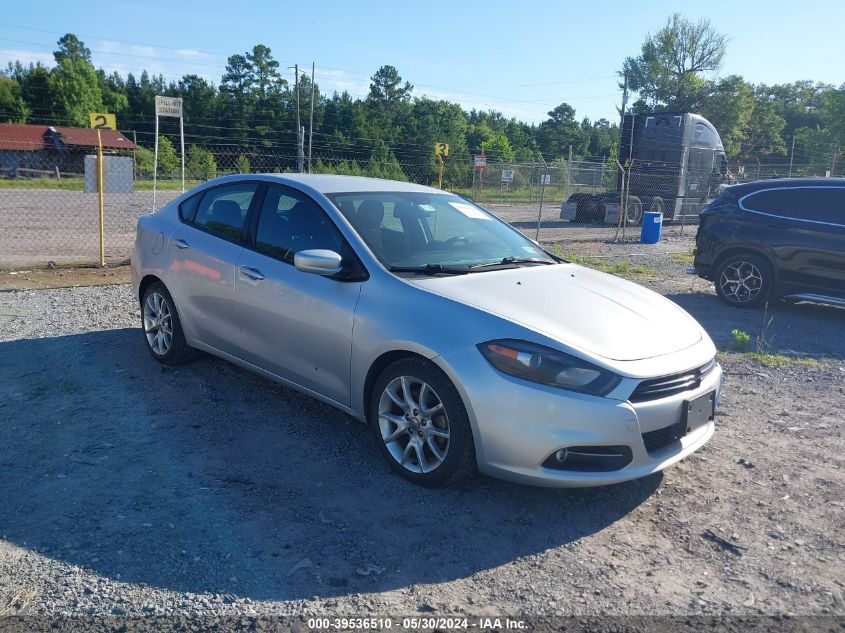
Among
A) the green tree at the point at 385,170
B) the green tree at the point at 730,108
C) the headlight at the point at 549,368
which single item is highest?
the green tree at the point at 730,108

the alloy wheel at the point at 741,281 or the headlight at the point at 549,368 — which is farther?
the alloy wheel at the point at 741,281

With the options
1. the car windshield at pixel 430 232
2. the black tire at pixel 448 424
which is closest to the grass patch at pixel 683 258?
the car windshield at pixel 430 232

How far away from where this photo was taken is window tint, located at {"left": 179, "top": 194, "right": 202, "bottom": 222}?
5.67 meters

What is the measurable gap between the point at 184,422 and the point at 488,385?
230cm

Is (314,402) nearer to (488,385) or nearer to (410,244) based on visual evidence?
(410,244)

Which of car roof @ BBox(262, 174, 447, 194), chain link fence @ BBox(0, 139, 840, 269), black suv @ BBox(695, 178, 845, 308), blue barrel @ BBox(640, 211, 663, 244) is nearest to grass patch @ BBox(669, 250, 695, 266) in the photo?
blue barrel @ BBox(640, 211, 663, 244)

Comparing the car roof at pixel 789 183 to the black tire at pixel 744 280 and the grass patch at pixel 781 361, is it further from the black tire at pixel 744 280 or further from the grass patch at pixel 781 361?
the grass patch at pixel 781 361

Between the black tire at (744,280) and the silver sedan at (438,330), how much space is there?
520 centimetres

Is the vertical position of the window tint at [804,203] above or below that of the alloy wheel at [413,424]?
above

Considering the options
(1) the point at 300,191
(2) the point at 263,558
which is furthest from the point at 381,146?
(2) the point at 263,558

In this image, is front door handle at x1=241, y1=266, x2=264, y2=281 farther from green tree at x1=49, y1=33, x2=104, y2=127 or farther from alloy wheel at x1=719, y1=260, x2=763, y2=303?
green tree at x1=49, y1=33, x2=104, y2=127

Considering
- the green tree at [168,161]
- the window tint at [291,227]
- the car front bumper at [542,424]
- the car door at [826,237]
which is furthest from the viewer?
the green tree at [168,161]

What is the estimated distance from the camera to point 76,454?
4230mm

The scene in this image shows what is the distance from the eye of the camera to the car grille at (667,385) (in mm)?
3553
